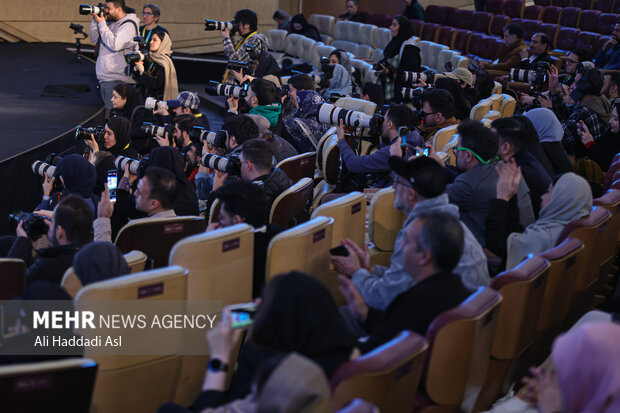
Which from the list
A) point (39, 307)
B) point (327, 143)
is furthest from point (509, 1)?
point (39, 307)

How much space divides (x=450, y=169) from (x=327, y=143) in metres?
1.09

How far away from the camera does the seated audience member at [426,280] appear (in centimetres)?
201

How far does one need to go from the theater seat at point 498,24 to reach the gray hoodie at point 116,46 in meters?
5.33

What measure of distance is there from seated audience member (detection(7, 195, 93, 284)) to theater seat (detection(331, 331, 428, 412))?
131 cm

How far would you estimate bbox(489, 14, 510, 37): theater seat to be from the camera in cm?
962

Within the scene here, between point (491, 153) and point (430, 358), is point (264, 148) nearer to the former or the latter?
point (491, 153)

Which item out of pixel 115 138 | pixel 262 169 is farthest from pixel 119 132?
pixel 262 169

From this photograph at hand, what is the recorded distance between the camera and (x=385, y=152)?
393 cm

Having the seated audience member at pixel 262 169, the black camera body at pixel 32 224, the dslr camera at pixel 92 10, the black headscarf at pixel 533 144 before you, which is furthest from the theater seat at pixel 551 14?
the black camera body at pixel 32 224

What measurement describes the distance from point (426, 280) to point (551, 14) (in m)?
8.37

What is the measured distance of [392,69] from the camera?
286 inches

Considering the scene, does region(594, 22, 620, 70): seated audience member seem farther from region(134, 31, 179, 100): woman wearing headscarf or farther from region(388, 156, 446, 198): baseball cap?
region(388, 156, 446, 198): baseball cap

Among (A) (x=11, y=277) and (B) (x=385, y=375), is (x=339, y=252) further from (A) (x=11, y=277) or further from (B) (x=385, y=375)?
(A) (x=11, y=277)

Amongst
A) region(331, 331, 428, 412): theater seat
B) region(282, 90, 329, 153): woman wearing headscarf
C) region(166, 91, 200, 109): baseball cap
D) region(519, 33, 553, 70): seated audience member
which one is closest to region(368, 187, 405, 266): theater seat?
region(331, 331, 428, 412): theater seat
